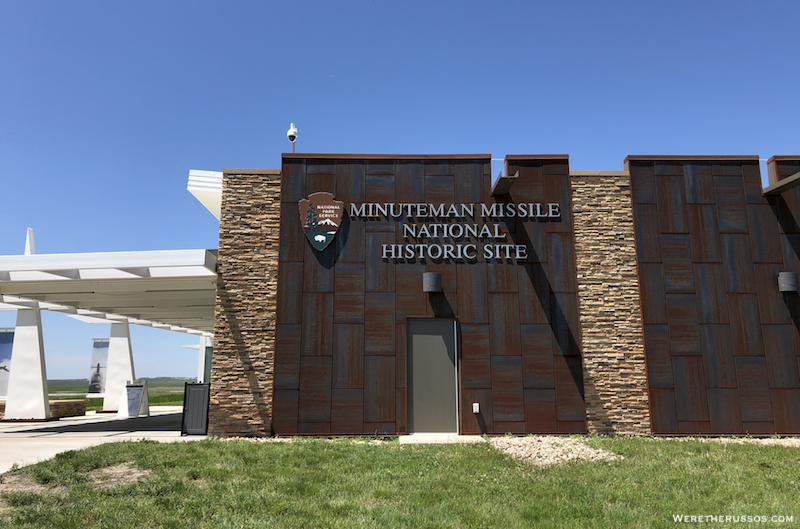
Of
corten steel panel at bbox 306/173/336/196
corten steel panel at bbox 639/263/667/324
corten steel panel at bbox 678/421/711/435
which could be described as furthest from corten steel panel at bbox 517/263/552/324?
corten steel panel at bbox 306/173/336/196

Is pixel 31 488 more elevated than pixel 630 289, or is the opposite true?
pixel 630 289

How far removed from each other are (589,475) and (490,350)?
16.5 ft

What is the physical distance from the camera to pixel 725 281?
13.4m

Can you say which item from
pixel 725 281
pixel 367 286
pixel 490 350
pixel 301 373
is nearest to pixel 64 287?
pixel 301 373

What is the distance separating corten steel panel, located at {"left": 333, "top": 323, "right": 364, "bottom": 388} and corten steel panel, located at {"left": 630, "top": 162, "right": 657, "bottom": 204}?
7.90 meters

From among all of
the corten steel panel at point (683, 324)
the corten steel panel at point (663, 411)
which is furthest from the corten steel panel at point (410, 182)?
the corten steel panel at point (663, 411)

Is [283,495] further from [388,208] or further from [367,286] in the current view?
[388,208]

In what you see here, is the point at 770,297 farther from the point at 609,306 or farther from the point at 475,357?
the point at 475,357

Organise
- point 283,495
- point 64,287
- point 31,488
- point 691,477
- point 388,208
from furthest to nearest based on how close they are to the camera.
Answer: point 64,287
point 388,208
point 691,477
point 31,488
point 283,495

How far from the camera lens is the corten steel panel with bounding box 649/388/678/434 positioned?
41.8 feet

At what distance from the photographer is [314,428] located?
1270cm

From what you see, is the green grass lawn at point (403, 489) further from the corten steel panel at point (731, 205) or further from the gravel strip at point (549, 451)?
the corten steel panel at point (731, 205)

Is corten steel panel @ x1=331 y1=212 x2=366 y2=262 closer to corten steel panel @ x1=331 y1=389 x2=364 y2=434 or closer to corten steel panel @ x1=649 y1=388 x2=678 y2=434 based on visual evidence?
corten steel panel @ x1=331 y1=389 x2=364 y2=434

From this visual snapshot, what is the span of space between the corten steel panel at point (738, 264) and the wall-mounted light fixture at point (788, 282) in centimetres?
59
